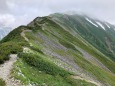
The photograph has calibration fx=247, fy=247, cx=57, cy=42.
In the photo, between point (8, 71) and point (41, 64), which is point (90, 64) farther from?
point (8, 71)

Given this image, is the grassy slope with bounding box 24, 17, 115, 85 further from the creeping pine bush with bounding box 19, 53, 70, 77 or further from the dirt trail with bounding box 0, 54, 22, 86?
the dirt trail with bounding box 0, 54, 22, 86

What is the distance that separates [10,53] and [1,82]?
16.2 meters

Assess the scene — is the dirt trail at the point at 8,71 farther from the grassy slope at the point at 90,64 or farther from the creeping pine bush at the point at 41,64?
the grassy slope at the point at 90,64

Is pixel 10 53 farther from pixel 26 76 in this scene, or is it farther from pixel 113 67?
pixel 113 67

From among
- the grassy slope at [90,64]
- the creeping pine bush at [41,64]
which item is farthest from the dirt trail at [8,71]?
the grassy slope at [90,64]

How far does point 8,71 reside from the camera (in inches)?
1391

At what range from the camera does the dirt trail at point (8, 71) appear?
101 ft

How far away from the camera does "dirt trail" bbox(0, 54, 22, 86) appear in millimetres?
30734

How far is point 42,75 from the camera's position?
39.7 meters

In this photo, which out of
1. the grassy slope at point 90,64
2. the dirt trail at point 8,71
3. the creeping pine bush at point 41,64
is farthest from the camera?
the grassy slope at point 90,64

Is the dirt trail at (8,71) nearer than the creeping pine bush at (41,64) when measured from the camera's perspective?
Yes

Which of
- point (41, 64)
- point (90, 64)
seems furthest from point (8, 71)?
point (90, 64)

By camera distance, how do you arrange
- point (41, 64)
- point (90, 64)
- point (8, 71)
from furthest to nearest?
point (90, 64) → point (41, 64) → point (8, 71)

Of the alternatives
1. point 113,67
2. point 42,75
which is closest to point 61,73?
point 42,75
